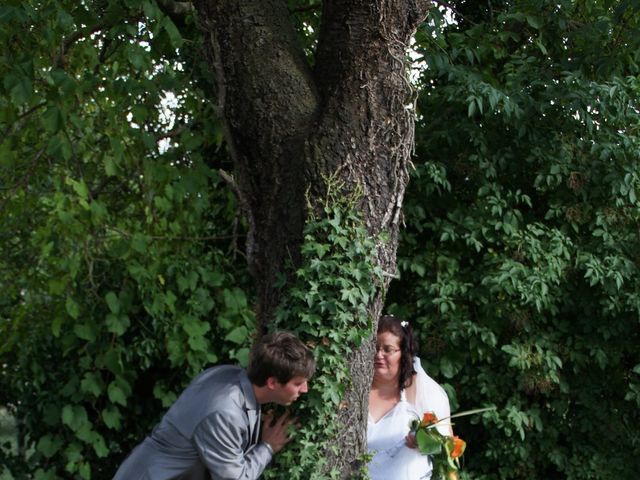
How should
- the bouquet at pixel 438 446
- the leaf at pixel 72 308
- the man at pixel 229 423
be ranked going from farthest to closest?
the leaf at pixel 72 308 < the bouquet at pixel 438 446 < the man at pixel 229 423

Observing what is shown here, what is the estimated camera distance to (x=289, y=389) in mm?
3838

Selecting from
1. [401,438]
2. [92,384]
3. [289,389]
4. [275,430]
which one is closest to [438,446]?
[401,438]

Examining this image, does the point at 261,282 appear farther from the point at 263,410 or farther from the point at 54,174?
the point at 54,174

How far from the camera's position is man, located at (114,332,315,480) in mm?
3789

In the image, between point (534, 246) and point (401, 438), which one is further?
point (534, 246)

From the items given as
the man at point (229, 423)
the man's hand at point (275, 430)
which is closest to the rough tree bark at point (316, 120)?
the man's hand at point (275, 430)

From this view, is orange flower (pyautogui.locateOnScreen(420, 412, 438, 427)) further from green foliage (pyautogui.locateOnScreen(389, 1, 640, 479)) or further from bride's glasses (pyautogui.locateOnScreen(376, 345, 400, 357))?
green foliage (pyautogui.locateOnScreen(389, 1, 640, 479))

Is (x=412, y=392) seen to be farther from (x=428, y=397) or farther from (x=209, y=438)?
(x=209, y=438)

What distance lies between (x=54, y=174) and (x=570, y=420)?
4.06 meters

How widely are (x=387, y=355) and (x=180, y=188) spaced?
1.94 meters

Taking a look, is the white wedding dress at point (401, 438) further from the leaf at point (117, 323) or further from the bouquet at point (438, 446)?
the leaf at point (117, 323)

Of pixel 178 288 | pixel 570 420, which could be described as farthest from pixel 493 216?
pixel 178 288

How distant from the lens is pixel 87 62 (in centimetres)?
721

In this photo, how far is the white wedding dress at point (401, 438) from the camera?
5.01m
